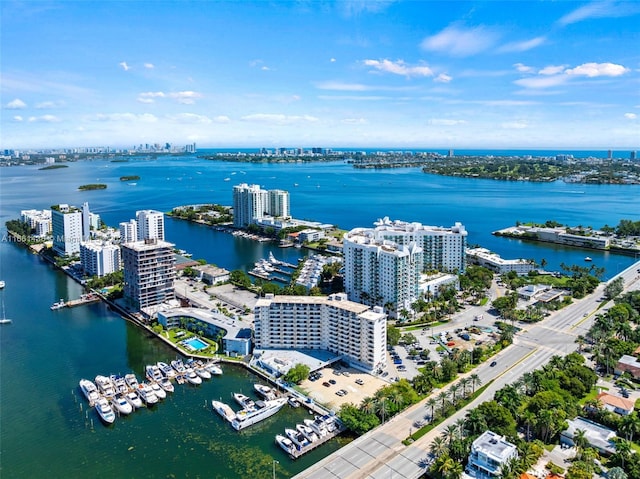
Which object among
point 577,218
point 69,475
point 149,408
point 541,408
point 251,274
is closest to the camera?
point 69,475

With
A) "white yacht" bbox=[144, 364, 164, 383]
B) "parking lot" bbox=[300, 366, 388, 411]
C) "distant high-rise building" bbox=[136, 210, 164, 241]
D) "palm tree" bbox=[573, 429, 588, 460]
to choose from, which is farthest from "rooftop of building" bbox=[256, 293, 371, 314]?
"distant high-rise building" bbox=[136, 210, 164, 241]

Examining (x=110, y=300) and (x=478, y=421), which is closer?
(x=478, y=421)

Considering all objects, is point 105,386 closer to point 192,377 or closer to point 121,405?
point 121,405

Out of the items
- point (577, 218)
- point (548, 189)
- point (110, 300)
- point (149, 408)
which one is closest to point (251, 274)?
point (110, 300)

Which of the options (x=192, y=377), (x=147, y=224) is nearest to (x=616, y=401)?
(x=192, y=377)

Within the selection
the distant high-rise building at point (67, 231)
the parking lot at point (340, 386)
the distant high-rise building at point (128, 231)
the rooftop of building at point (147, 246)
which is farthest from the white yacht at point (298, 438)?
the distant high-rise building at point (67, 231)

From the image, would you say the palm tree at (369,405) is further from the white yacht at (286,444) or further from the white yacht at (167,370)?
the white yacht at (167,370)

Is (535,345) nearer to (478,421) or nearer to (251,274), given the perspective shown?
(478,421)

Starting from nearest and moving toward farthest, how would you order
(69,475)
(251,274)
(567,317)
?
(69,475) → (567,317) → (251,274)

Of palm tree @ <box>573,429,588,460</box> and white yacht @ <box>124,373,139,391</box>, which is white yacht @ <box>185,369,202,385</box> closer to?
white yacht @ <box>124,373,139,391</box>
